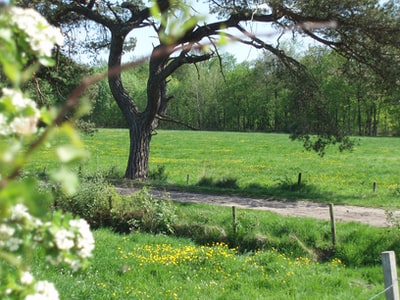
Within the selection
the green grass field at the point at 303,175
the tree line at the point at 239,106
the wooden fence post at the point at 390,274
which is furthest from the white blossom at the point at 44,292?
the tree line at the point at 239,106

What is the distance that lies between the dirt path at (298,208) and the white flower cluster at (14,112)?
1089 centimetres

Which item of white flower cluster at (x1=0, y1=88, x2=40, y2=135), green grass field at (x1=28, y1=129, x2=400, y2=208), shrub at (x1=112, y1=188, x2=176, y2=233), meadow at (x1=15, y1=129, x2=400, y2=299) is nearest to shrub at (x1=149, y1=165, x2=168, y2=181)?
green grass field at (x1=28, y1=129, x2=400, y2=208)

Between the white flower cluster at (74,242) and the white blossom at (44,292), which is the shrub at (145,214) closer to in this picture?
the white flower cluster at (74,242)

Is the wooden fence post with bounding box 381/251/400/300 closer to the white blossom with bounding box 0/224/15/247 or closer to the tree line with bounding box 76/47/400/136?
the white blossom with bounding box 0/224/15/247

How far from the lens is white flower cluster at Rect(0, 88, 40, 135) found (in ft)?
4.36

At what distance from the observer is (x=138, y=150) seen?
64.4 feet

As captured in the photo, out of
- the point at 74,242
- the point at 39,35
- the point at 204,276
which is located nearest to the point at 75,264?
the point at 74,242

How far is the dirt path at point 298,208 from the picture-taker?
41.1ft

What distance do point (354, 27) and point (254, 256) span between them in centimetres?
892

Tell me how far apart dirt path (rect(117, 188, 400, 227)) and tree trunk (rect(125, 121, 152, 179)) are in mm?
2782

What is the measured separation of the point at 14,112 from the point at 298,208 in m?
13.3

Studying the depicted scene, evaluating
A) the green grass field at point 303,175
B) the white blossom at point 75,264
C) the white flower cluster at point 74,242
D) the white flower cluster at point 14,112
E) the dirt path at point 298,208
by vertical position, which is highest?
the white flower cluster at point 14,112

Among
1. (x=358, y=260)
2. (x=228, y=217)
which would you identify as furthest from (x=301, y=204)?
(x=358, y=260)

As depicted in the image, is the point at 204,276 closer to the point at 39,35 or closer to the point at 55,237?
the point at 55,237
